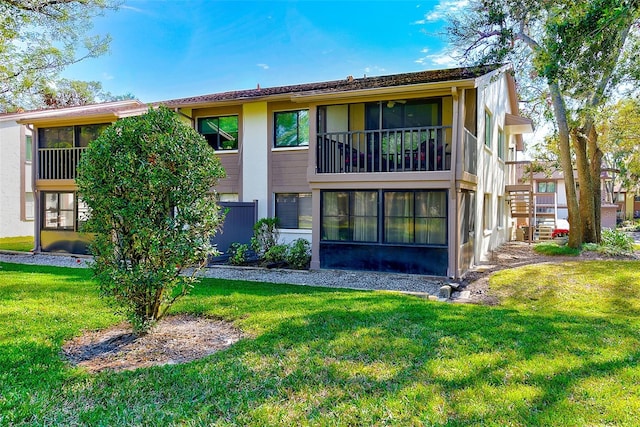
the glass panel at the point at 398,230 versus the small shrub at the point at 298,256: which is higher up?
A: the glass panel at the point at 398,230

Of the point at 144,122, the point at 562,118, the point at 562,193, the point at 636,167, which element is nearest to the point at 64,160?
the point at 144,122

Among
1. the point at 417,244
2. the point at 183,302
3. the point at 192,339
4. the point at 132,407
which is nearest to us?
the point at 132,407

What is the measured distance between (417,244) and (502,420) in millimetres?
7692

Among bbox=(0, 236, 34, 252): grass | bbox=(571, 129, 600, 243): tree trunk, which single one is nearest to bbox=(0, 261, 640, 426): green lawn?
bbox=(571, 129, 600, 243): tree trunk

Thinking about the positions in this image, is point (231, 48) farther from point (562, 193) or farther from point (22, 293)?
point (562, 193)

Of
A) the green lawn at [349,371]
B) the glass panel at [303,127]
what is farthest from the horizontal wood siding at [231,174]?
the green lawn at [349,371]

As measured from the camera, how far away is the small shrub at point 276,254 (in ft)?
41.3

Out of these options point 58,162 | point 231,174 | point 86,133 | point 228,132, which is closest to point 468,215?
point 231,174

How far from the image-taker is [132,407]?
371 cm

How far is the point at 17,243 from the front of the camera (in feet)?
62.3

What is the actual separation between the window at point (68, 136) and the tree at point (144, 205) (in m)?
12.1

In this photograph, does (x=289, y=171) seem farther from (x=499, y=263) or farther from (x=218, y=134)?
(x=499, y=263)

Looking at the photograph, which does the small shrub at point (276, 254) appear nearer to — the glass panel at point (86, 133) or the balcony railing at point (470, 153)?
the balcony railing at point (470, 153)

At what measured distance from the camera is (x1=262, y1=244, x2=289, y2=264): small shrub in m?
12.6
